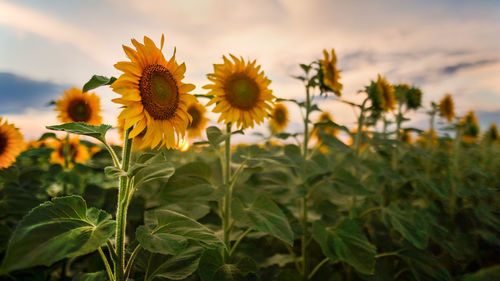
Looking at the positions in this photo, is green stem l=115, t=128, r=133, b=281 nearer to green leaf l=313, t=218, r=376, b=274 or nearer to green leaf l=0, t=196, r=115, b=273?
green leaf l=0, t=196, r=115, b=273

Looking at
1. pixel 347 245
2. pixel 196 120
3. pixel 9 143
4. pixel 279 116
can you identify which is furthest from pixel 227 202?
pixel 279 116

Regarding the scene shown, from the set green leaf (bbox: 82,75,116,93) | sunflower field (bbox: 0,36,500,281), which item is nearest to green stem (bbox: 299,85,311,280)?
sunflower field (bbox: 0,36,500,281)

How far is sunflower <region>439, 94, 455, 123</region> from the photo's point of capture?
381 centimetres

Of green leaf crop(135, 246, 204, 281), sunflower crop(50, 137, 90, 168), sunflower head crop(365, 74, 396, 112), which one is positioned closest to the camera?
green leaf crop(135, 246, 204, 281)

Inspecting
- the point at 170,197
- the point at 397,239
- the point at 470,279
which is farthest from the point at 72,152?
the point at 470,279

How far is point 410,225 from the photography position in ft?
5.82

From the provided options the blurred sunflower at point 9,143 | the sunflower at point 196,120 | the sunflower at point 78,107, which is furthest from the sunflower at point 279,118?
the blurred sunflower at point 9,143

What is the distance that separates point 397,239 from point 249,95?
1.68m

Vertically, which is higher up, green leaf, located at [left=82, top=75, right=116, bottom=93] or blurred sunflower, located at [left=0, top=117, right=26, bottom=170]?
green leaf, located at [left=82, top=75, right=116, bottom=93]

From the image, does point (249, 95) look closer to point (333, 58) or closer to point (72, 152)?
point (333, 58)

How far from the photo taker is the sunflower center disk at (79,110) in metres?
2.33

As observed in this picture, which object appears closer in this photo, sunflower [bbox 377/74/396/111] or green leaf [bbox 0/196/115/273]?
green leaf [bbox 0/196/115/273]

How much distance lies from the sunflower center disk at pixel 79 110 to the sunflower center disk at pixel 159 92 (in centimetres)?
155

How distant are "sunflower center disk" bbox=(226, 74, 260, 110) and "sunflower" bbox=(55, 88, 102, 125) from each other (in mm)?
1241
